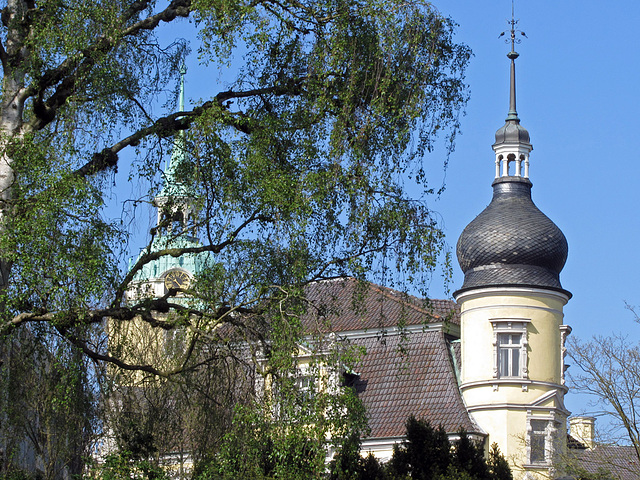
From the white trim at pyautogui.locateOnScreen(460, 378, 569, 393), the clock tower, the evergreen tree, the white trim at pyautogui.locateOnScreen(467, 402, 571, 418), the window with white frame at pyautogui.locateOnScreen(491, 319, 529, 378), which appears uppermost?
the window with white frame at pyautogui.locateOnScreen(491, 319, 529, 378)

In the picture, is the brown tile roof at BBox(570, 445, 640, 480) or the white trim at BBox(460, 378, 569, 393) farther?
the white trim at BBox(460, 378, 569, 393)

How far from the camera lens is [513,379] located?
132ft

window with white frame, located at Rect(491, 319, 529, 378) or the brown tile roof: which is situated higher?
window with white frame, located at Rect(491, 319, 529, 378)

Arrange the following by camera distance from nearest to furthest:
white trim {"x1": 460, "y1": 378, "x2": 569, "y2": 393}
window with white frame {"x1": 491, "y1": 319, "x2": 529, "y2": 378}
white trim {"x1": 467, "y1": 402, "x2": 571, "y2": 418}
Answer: white trim {"x1": 467, "y1": 402, "x2": 571, "y2": 418}
white trim {"x1": 460, "y1": 378, "x2": 569, "y2": 393}
window with white frame {"x1": 491, "y1": 319, "x2": 529, "y2": 378}

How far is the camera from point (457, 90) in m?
18.9

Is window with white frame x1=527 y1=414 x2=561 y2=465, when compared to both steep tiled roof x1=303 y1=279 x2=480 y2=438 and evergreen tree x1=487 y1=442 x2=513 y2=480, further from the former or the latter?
evergreen tree x1=487 y1=442 x2=513 y2=480

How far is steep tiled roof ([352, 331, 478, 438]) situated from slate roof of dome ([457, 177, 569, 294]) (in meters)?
2.55

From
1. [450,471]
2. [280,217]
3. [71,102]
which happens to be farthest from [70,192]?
[450,471]

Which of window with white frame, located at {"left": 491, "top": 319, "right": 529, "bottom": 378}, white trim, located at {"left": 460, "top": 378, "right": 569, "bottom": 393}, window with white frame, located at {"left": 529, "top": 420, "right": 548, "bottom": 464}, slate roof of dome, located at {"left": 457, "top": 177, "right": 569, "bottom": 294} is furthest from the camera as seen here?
slate roof of dome, located at {"left": 457, "top": 177, "right": 569, "bottom": 294}

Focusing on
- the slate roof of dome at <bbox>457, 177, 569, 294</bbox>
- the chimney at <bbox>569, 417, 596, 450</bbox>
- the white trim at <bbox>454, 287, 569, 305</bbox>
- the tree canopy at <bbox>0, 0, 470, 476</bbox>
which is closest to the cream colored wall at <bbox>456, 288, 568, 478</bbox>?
the white trim at <bbox>454, 287, 569, 305</bbox>

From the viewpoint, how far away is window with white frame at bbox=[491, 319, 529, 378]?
4041 centimetres

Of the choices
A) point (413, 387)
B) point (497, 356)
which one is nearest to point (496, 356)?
point (497, 356)

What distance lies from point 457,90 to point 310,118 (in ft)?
7.97

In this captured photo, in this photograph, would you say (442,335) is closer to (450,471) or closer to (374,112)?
(450,471)
